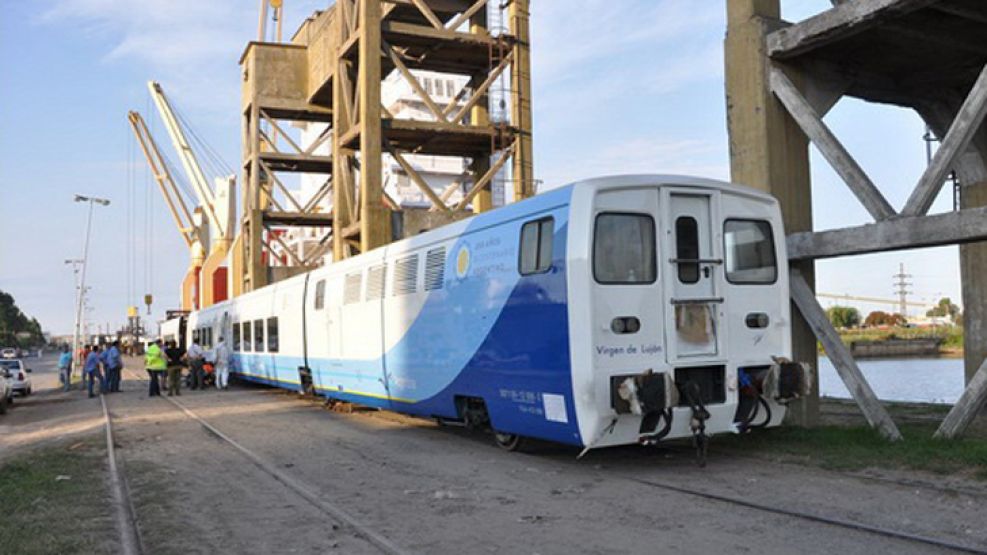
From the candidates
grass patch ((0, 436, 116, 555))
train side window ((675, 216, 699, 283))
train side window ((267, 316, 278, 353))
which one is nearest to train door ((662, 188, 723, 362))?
train side window ((675, 216, 699, 283))

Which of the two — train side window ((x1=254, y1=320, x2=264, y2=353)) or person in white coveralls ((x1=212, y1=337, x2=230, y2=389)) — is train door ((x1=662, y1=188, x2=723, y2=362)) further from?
person in white coveralls ((x1=212, y1=337, x2=230, y2=389))

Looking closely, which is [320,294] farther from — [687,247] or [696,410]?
[696,410]

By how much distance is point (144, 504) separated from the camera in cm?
823

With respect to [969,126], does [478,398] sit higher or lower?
lower

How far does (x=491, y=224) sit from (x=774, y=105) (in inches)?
178

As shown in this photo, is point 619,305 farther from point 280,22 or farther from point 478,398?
point 280,22

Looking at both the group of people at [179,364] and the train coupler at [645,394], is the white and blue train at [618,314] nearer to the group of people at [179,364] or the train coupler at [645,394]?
the train coupler at [645,394]

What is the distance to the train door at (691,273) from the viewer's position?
30.6ft

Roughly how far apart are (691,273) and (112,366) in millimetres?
21888

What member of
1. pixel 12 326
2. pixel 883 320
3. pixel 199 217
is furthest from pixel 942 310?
pixel 12 326

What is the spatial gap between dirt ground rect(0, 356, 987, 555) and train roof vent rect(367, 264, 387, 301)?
2.62m

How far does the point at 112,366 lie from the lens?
86.2 feet

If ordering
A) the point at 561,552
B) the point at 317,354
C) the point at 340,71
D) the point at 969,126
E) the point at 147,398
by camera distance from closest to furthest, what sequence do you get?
1. the point at 561,552
2. the point at 969,126
3. the point at 317,354
4. the point at 147,398
5. the point at 340,71

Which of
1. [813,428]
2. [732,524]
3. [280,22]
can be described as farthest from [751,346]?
[280,22]
